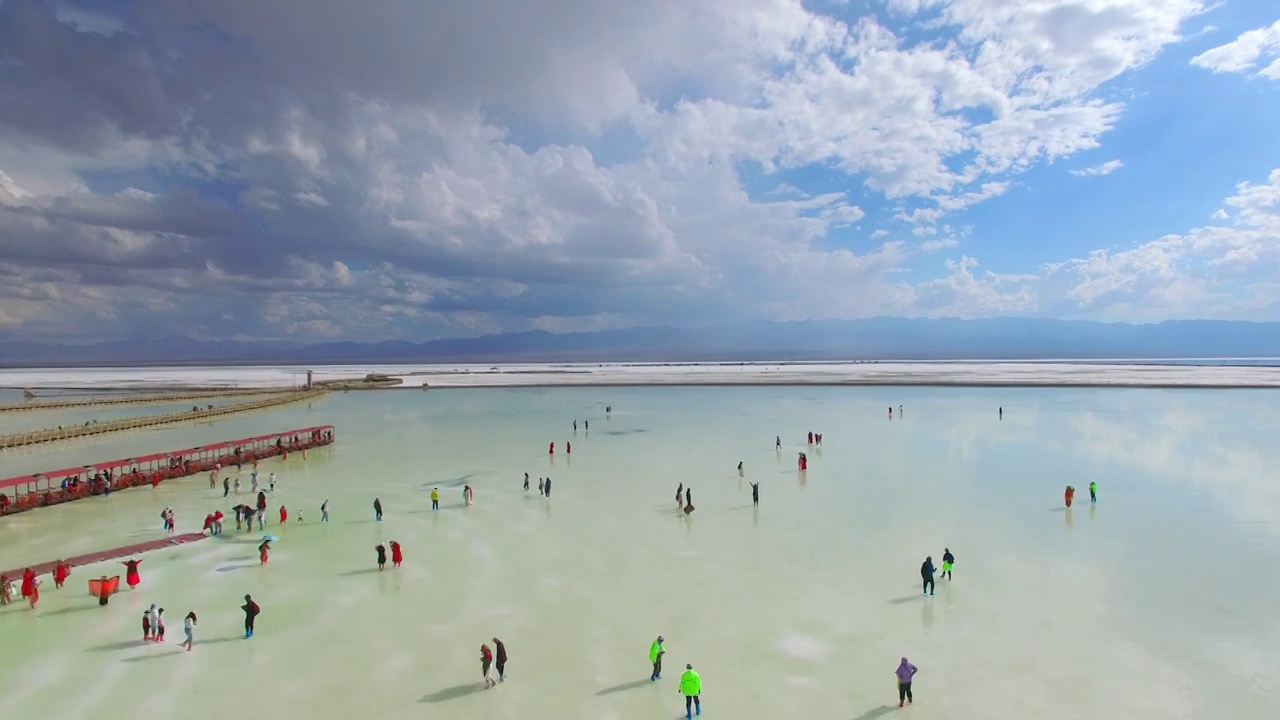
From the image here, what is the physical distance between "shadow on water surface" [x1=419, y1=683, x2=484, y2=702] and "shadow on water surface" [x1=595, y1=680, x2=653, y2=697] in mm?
2302

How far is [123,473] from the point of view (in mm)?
30875

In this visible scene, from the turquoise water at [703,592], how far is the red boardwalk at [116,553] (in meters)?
0.87

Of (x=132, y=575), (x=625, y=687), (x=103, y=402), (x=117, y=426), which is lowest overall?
(x=625, y=687)

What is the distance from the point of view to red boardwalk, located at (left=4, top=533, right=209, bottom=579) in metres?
18.2

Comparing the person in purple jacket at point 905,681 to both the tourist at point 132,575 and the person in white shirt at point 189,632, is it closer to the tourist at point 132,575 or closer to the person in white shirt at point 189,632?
the person in white shirt at point 189,632

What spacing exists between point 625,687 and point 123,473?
30.5 m

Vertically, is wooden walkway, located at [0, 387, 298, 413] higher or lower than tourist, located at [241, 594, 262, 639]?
higher

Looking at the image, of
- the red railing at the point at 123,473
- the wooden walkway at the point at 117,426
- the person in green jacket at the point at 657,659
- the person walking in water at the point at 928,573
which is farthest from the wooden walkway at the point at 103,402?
the person walking in water at the point at 928,573

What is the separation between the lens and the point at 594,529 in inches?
873

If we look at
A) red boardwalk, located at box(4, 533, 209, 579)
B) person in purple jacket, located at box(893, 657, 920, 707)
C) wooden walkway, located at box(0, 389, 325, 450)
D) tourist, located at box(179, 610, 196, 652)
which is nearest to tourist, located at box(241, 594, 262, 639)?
tourist, located at box(179, 610, 196, 652)

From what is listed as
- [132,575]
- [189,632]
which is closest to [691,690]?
[189,632]

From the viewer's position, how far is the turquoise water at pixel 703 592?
1208 centimetres

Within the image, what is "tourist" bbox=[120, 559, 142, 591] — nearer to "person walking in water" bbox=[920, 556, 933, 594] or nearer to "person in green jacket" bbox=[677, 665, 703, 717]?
"person in green jacket" bbox=[677, 665, 703, 717]

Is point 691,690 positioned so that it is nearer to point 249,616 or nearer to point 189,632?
point 249,616
